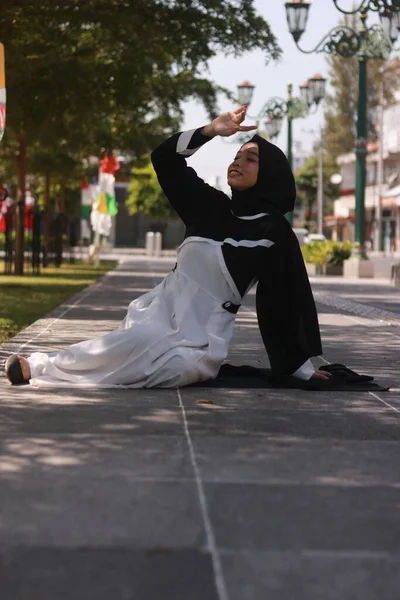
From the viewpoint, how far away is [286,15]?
95.6ft

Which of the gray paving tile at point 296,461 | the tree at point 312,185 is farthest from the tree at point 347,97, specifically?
the gray paving tile at point 296,461

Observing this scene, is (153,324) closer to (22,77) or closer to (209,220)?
(209,220)

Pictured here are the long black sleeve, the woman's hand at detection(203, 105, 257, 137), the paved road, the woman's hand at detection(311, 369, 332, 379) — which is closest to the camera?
the paved road

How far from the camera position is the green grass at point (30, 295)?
14.6m

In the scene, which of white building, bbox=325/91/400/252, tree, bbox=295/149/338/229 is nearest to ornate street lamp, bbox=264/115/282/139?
white building, bbox=325/91/400/252

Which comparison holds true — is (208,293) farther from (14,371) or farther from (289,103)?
(289,103)

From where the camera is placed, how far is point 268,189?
828 cm

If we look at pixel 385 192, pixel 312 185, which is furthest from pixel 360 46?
pixel 312 185

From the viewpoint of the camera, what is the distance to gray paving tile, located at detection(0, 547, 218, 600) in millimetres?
3703

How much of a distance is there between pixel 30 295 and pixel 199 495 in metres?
16.1

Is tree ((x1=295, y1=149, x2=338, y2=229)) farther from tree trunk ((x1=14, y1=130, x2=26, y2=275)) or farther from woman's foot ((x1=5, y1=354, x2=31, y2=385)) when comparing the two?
woman's foot ((x1=5, y1=354, x2=31, y2=385))

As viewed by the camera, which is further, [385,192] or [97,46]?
[385,192]

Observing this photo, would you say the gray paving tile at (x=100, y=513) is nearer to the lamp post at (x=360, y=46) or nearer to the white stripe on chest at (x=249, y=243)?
the white stripe on chest at (x=249, y=243)

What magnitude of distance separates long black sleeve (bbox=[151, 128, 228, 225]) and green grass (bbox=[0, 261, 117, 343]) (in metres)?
3.92
